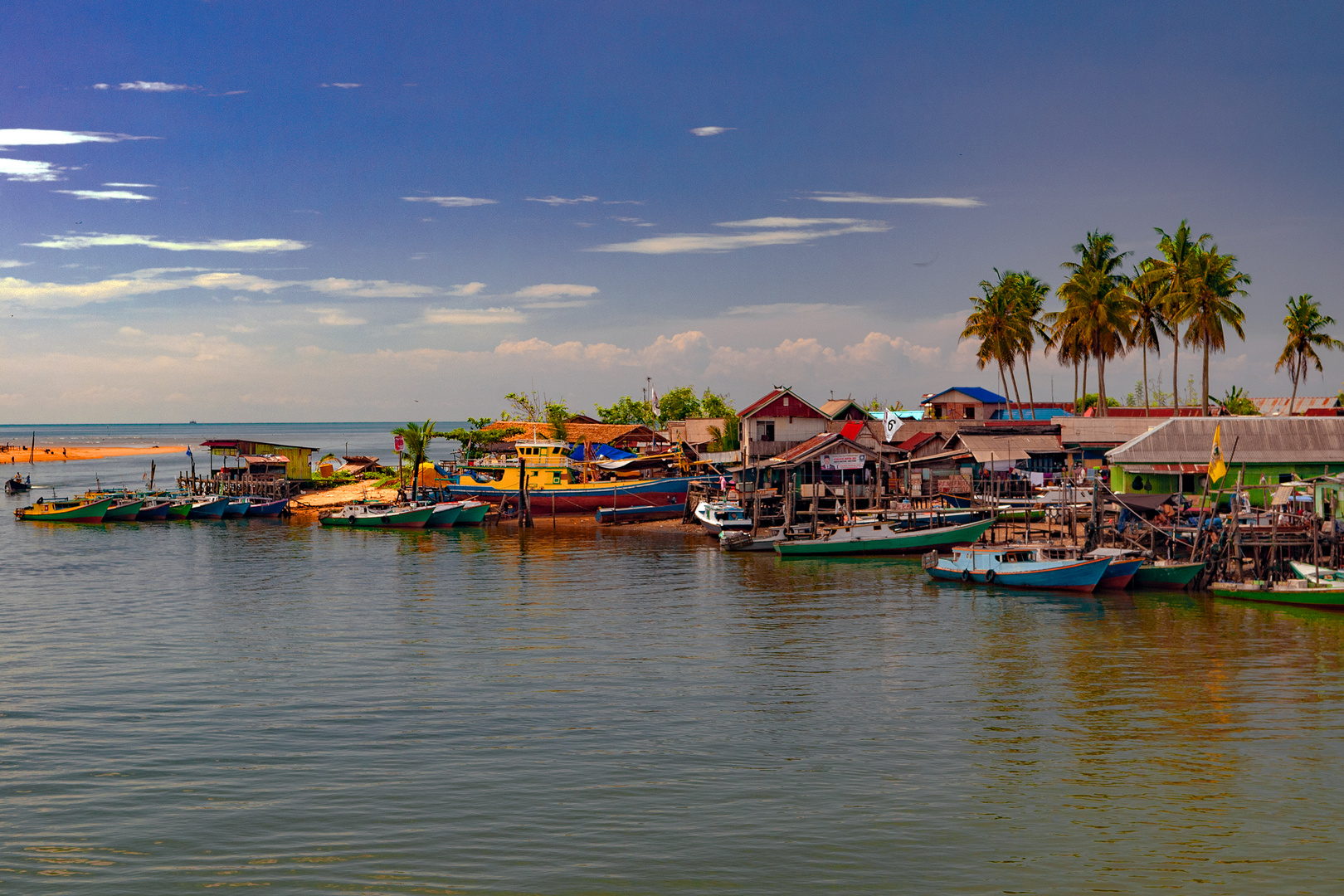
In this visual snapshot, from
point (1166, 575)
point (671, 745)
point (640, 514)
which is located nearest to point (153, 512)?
point (640, 514)

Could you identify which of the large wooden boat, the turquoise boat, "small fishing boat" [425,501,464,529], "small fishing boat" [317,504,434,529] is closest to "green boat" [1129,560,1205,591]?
the turquoise boat

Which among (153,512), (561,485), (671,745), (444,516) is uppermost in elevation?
(561,485)

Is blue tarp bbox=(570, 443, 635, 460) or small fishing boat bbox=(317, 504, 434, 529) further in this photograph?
blue tarp bbox=(570, 443, 635, 460)

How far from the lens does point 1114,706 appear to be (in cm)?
2334

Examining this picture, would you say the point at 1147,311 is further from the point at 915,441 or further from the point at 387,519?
the point at 387,519

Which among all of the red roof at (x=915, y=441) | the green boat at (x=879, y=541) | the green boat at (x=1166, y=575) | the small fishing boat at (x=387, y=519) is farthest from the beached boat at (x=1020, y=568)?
the small fishing boat at (x=387, y=519)

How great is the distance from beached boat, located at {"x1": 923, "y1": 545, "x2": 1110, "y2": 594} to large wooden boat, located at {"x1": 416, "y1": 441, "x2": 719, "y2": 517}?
29.2 m

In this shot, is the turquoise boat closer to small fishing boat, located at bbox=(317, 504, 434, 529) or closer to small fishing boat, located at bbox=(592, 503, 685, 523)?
small fishing boat, located at bbox=(592, 503, 685, 523)

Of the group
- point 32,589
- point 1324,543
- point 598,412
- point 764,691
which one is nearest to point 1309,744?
point 764,691

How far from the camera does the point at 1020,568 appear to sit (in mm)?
40000

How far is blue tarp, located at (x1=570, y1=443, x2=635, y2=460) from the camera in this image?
8366cm

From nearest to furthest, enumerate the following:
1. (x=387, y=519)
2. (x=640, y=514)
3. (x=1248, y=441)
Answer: (x=1248, y=441), (x=387, y=519), (x=640, y=514)

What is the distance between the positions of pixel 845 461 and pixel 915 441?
10.5 m

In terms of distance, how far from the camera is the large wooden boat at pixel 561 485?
69438 millimetres
